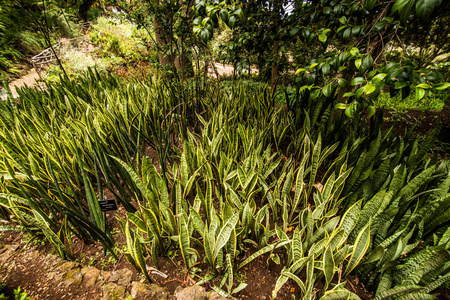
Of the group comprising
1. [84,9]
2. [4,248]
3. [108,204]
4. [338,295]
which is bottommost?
[4,248]

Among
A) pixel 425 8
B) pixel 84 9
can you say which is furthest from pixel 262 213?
pixel 84 9

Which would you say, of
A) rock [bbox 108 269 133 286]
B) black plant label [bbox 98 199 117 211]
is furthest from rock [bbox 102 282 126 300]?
black plant label [bbox 98 199 117 211]

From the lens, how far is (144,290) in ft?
2.88

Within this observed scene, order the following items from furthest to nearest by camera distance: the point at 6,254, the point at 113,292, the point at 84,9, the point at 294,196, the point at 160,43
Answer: the point at 84,9
the point at 160,43
the point at 294,196
the point at 6,254
the point at 113,292

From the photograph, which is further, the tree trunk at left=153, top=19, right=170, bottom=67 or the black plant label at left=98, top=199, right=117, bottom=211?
the tree trunk at left=153, top=19, right=170, bottom=67

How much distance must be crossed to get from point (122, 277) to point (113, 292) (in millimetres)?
86

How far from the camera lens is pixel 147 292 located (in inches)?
34.4

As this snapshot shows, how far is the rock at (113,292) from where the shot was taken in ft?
2.80

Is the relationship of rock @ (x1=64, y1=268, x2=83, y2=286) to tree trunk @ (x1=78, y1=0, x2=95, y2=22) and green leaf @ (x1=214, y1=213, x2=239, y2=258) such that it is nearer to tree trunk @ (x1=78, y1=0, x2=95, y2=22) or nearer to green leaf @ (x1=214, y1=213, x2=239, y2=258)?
green leaf @ (x1=214, y1=213, x2=239, y2=258)

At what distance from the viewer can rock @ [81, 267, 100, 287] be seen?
3.04ft

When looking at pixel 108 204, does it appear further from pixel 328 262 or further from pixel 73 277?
pixel 328 262

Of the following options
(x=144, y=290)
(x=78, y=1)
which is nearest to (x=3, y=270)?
(x=144, y=290)

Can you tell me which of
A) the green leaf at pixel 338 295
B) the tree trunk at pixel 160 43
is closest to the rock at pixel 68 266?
the green leaf at pixel 338 295

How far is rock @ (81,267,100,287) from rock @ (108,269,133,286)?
7 cm
